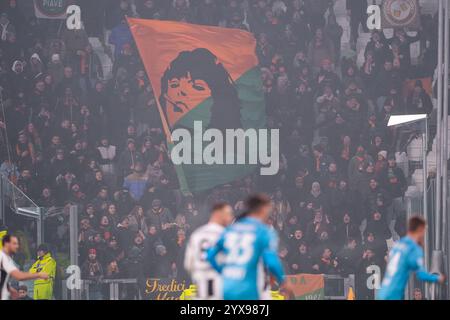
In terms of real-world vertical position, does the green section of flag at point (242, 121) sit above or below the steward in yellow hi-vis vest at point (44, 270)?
above

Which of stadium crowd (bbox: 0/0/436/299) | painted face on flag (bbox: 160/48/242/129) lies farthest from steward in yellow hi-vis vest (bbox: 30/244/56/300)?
painted face on flag (bbox: 160/48/242/129)

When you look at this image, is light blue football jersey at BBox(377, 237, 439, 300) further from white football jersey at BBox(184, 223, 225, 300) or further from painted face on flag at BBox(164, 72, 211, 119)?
painted face on flag at BBox(164, 72, 211, 119)

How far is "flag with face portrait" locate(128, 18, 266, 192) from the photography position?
26.8 meters

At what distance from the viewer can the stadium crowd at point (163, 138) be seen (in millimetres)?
24781

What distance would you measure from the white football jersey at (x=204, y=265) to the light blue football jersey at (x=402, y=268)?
1839mm

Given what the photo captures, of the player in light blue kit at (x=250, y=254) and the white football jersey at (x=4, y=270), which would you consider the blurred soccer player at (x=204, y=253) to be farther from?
the white football jersey at (x=4, y=270)

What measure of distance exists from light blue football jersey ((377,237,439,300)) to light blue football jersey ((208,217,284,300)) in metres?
1.64

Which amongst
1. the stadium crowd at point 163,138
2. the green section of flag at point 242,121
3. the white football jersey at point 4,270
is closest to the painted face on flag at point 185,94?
the green section of flag at point 242,121

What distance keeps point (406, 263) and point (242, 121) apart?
51.9 ft
